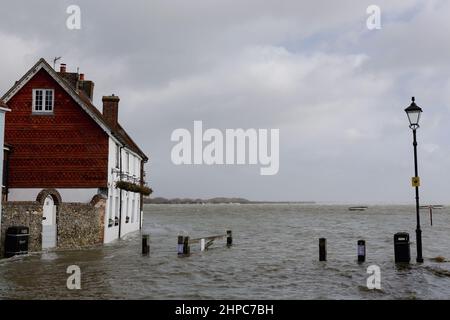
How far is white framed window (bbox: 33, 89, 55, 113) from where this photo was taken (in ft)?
93.0

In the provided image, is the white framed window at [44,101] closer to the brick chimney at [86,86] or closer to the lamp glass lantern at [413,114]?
the brick chimney at [86,86]

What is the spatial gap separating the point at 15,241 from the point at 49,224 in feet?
10.5

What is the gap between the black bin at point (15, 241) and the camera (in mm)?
21906

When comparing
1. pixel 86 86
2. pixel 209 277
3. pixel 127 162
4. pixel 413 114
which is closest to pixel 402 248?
pixel 413 114

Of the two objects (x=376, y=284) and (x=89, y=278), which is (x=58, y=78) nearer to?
(x=89, y=278)

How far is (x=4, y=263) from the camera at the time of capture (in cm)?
2020

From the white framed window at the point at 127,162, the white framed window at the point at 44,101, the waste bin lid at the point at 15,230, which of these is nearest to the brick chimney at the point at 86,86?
the white framed window at the point at 127,162

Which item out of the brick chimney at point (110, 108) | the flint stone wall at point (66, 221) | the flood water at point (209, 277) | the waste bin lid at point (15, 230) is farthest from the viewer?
the brick chimney at point (110, 108)

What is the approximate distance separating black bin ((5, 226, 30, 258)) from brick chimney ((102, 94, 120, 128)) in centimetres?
1303

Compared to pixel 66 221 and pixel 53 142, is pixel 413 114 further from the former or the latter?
pixel 53 142

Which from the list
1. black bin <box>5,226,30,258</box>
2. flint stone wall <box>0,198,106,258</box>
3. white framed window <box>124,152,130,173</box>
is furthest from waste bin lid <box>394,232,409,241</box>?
white framed window <box>124,152,130,173</box>

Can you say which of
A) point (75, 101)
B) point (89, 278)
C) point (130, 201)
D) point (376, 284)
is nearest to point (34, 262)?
point (89, 278)

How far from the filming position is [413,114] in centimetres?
1850

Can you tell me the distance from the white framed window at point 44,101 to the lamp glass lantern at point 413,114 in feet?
65.3
